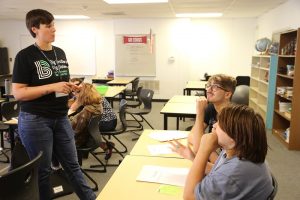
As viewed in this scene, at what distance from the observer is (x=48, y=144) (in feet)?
6.43

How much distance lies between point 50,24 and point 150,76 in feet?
22.6

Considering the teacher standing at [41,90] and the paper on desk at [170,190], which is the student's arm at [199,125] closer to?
the paper on desk at [170,190]

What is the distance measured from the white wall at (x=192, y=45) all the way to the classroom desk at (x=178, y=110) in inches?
174

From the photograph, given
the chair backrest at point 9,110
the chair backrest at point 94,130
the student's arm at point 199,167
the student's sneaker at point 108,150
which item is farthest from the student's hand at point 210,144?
the chair backrest at point 9,110

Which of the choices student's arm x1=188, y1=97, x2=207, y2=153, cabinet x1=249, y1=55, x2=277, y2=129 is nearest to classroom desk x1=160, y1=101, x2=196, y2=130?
student's arm x1=188, y1=97, x2=207, y2=153

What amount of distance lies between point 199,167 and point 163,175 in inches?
15.0

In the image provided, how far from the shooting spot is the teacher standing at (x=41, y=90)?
6.07 ft

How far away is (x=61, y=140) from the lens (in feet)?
6.84

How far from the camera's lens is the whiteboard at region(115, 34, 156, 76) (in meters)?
8.62

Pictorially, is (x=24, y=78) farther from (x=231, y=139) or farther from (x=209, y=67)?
(x=209, y=67)

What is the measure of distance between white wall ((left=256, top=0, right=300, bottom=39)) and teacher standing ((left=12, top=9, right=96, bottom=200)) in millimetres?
4483

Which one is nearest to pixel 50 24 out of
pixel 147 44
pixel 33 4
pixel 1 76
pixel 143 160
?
pixel 143 160

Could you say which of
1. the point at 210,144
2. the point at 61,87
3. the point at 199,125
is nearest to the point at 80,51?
the point at 61,87

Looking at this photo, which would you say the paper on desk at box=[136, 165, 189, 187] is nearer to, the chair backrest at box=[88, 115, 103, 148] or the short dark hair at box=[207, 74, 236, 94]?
the short dark hair at box=[207, 74, 236, 94]
